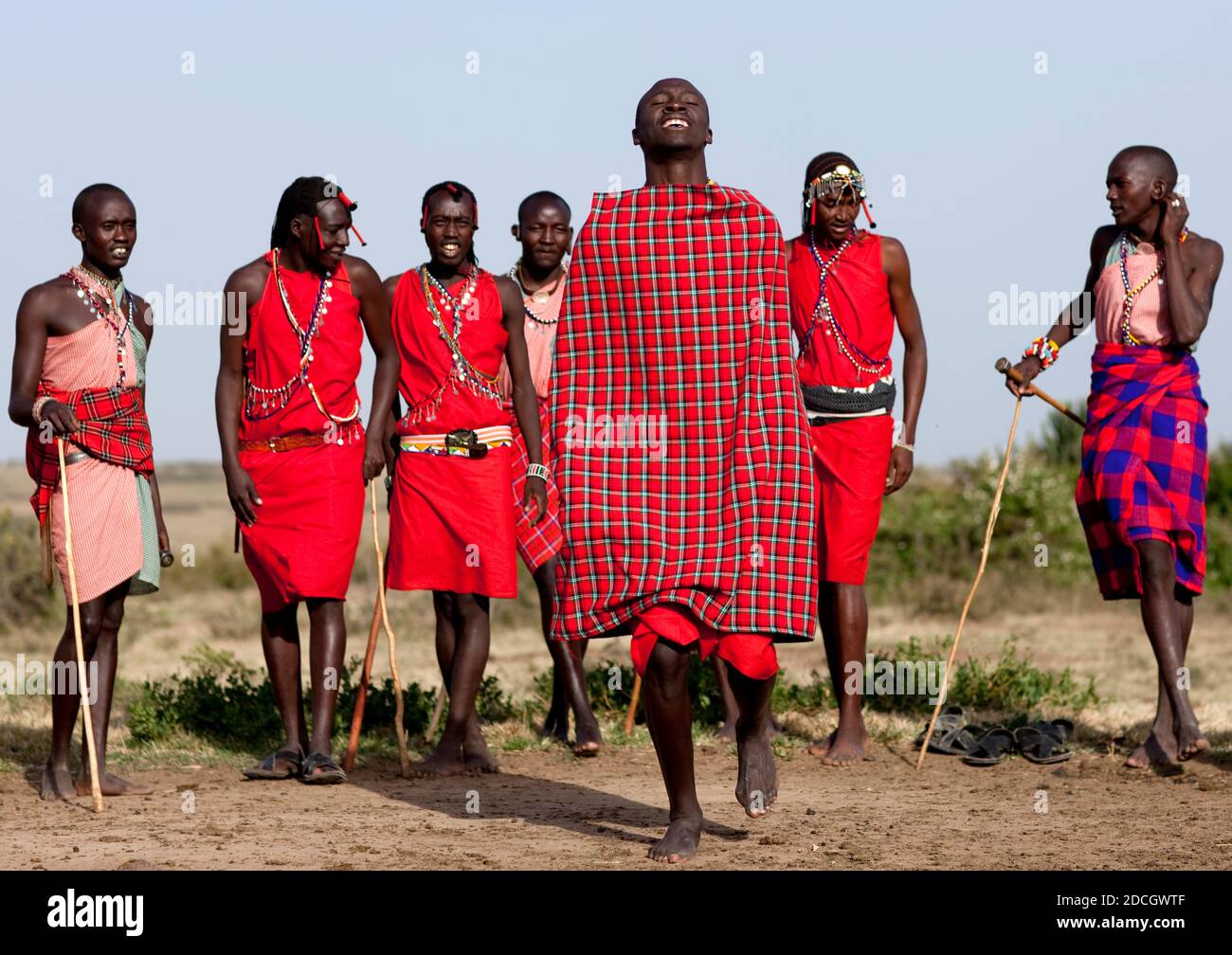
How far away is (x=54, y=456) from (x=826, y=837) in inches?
135

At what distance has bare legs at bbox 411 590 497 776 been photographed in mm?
7484

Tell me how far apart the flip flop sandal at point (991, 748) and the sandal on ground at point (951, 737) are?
6 centimetres

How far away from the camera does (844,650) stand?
781 centimetres

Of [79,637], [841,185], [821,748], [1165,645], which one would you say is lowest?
[821,748]

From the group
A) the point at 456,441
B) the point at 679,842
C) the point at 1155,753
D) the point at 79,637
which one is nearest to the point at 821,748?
the point at 1155,753

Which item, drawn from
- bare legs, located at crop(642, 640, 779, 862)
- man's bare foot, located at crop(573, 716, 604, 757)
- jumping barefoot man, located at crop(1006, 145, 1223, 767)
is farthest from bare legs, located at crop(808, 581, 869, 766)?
bare legs, located at crop(642, 640, 779, 862)

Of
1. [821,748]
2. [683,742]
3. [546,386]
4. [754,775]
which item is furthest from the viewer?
[546,386]

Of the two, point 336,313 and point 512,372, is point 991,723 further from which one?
point 336,313

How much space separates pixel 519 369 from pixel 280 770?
6.59ft

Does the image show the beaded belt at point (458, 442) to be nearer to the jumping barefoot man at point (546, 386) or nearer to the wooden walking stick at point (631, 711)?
the jumping barefoot man at point (546, 386)

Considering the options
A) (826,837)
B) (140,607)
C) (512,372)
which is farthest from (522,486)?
(140,607)

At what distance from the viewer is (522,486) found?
25.9 feet

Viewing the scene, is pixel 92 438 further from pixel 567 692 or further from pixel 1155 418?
pixel 1155 418

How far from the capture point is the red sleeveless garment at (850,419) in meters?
7.78
